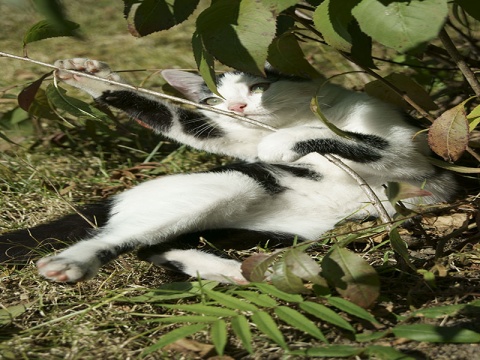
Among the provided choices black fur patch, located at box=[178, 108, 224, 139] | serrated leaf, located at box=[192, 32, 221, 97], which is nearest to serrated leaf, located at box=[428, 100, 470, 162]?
serrated leaf, located at box=[192, 32, 221, 97]

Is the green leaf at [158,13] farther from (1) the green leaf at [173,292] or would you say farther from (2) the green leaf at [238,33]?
(1) the green leaf at [173,292]

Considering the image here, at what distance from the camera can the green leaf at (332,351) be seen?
1.49 metres

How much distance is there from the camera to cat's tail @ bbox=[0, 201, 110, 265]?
229 centimetres

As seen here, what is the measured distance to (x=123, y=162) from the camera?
3.43 m

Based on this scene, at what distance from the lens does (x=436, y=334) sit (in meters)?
1.54

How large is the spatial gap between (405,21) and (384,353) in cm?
80

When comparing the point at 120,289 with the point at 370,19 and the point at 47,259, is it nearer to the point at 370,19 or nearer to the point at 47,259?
the point at 47,259

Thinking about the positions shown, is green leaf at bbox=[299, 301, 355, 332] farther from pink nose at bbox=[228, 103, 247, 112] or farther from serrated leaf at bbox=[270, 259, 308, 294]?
pink nose at bbox=[228, 103, 247, 112]

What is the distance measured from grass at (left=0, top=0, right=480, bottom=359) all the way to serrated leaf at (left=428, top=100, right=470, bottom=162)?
0.92 feet

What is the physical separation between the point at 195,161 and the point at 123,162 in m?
0.41

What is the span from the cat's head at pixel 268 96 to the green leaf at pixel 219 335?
51.8 inches

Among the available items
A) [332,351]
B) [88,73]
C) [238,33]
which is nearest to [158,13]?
[238,33]

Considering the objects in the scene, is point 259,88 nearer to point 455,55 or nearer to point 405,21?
point 455,55

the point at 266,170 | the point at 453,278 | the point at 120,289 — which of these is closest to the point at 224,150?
the point at 266,170
